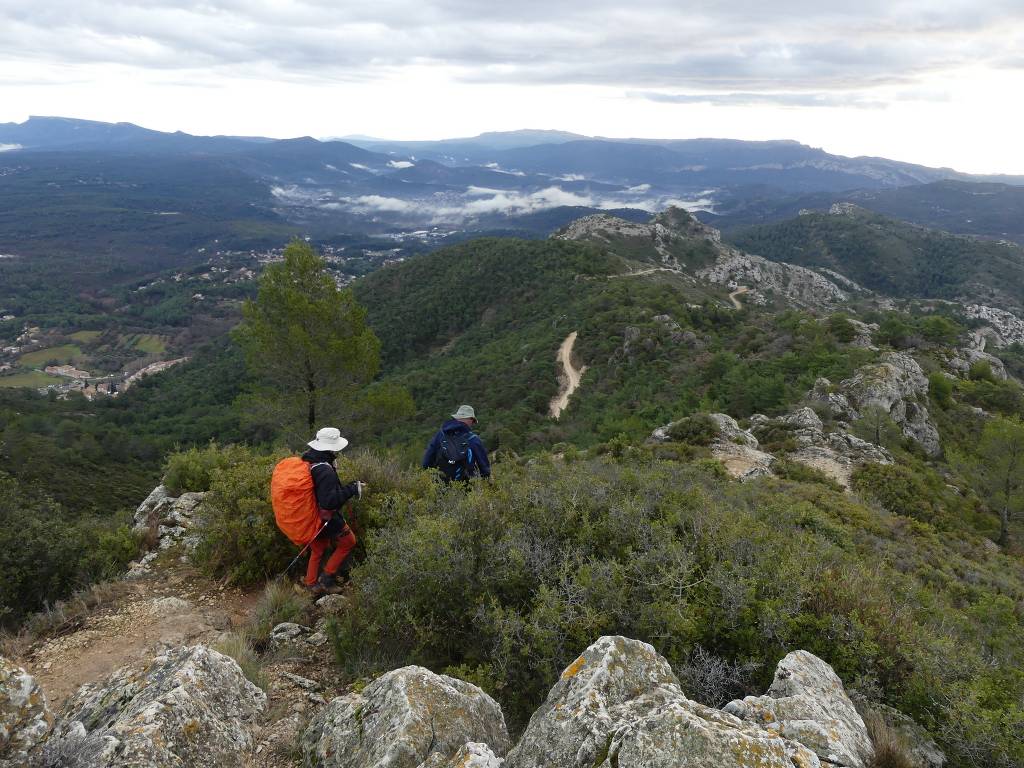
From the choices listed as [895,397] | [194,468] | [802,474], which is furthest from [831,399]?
[194,468]

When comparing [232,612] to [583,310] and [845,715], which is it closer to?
[845,715]

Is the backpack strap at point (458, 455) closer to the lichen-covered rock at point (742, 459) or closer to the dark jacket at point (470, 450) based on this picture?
the dark jacket at point (470, 450)

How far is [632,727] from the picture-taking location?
2.60 metres

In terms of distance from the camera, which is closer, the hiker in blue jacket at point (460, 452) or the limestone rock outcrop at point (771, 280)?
the hiker in blue jacket at point (460, 452)

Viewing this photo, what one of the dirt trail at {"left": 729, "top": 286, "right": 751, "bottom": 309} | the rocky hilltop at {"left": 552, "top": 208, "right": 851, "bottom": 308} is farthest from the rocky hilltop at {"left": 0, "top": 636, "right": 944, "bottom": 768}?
the rocky hilltop at {"left": 552, "top": 208, "right": 851, "bottom": 308}

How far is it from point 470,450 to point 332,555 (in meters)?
2.13

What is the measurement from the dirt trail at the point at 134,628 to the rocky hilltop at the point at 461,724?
4.24 feet

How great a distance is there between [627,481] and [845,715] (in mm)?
3696

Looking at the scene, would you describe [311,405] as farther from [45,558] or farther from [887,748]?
[887,748]

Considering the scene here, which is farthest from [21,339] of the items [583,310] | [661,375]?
[661,375]

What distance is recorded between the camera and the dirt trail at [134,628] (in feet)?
15.8

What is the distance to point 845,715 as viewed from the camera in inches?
129

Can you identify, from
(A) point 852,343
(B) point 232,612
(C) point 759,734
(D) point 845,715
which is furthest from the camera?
(A) point 852,343

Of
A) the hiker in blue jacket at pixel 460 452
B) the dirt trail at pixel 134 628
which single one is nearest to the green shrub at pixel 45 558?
the dirt trail at pixel 134 628
